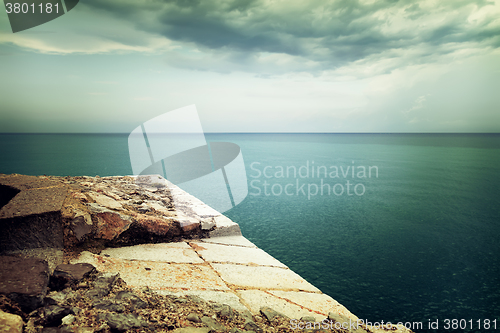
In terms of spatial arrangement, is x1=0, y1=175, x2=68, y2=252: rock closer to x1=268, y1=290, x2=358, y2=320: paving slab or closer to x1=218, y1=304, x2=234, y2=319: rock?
x1=218, y1=304, x2=234, y2=319: rock

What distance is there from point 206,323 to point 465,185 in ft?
43.7

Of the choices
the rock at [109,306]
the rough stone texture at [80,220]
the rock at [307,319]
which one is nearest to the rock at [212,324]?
the rock at [109,306]

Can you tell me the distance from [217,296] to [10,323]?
1.15m

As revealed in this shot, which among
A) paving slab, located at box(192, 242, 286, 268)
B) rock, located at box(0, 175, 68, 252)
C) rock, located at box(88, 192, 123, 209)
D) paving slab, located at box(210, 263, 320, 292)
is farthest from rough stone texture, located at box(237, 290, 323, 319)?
rock, located at box(88, 192, 123, 209)

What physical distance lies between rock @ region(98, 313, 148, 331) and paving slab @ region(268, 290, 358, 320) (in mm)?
1116

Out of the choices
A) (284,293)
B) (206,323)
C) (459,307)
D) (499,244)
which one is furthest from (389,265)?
(206,323)

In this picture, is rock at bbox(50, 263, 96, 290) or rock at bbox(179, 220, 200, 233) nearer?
rock at bbox(50, 263, 96, 290)

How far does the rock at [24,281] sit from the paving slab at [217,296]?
2.18 ft

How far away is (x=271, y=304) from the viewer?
6.98 ft

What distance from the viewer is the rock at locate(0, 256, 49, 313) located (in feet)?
4.80

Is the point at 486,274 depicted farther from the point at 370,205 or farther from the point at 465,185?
the point at 465,185

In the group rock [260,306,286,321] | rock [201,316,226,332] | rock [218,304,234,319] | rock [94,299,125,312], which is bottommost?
rock [260,306,286,321]

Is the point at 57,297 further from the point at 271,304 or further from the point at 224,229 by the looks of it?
the point at 224,229

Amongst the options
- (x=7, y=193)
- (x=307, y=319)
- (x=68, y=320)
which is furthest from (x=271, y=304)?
(x=7, y=193)
